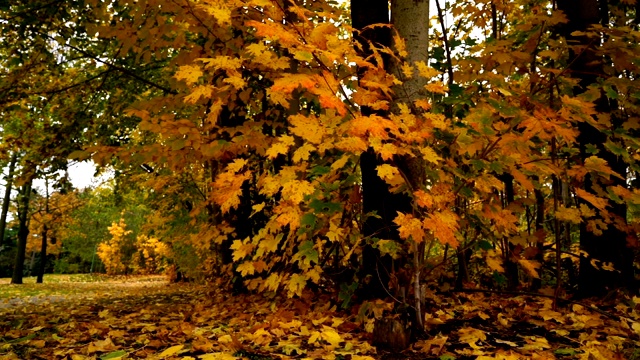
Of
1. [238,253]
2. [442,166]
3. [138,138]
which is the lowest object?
[238,253]

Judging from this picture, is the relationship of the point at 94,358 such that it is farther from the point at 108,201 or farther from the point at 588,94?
the point at 108,201

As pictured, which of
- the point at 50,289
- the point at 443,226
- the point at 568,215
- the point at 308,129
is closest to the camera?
the point at 443,226

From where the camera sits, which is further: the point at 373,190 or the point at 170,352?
the point at 373,190

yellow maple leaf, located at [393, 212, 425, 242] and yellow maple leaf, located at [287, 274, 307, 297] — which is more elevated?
yellow maple leaf, located at [393, 212, 425, 242]

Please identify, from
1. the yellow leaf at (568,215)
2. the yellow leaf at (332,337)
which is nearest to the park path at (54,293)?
the yellow leaf at (332,337)

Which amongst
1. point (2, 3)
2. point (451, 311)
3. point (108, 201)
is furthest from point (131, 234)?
point (451, 311)

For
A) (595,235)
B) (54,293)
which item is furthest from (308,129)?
(54,293)

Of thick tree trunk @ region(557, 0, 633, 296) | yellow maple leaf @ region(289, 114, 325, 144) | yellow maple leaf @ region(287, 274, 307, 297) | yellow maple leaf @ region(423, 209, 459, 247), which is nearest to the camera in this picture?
yellow maple leaf @ region(423, 209, 459, 247)

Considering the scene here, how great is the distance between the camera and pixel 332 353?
7.00 feet

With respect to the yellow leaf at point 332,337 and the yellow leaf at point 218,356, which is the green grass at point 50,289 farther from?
the yellow leaf at point 332,337

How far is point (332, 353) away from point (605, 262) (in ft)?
8.08

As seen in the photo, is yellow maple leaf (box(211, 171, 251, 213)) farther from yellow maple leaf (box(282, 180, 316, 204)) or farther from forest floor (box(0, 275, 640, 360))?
forest floor (box(0, 275, 640, 360))

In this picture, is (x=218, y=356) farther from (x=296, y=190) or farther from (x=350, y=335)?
(x=296, y=190)

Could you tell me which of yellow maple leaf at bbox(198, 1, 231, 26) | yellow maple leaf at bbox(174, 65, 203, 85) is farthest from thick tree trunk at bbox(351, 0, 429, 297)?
yellow maple leaf at bbox(174, 65, 203, 85)
